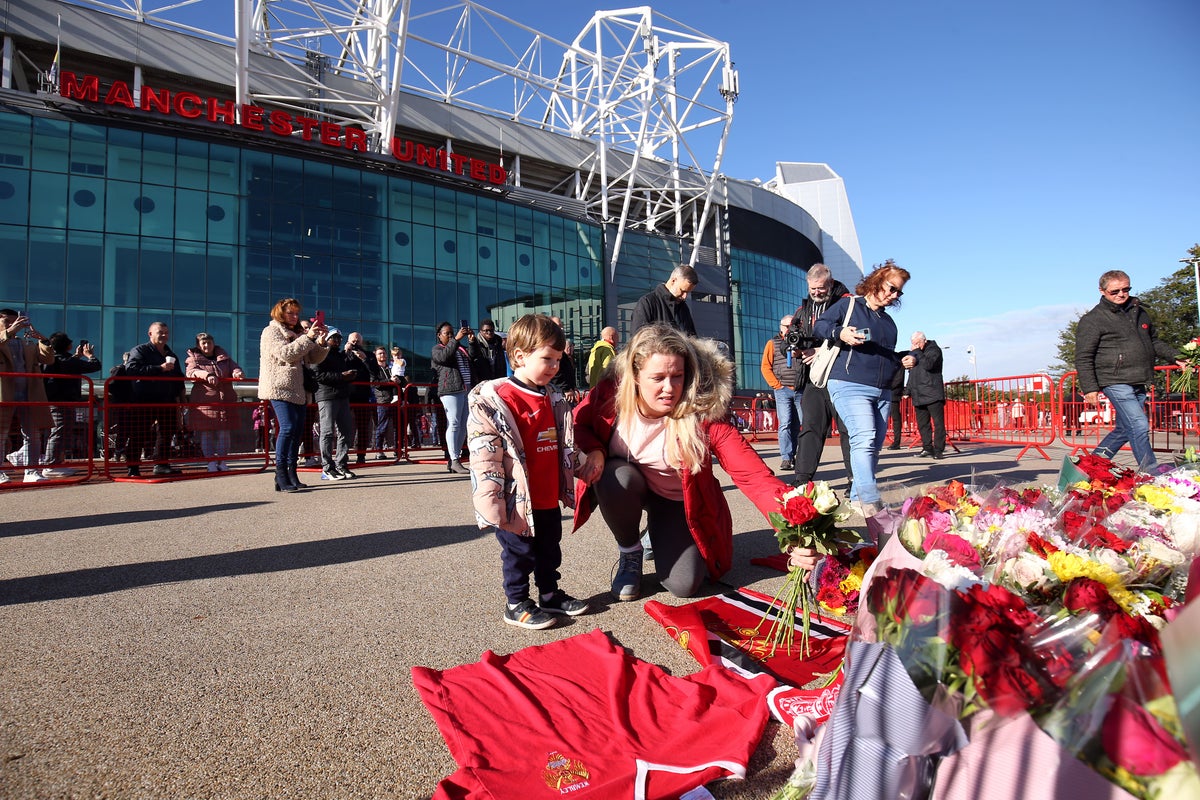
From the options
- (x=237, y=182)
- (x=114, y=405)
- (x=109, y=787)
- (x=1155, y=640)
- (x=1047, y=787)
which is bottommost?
(x=109, y=787)

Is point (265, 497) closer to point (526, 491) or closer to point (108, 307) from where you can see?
point (526, 491)

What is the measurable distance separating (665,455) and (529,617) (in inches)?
38.2

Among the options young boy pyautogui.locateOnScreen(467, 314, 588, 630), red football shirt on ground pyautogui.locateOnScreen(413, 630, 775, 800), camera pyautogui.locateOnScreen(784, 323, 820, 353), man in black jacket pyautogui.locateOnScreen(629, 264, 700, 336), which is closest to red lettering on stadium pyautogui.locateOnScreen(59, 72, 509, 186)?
man in black jacket pyautogui.locateOnScreen(629, 264, 700, 336)

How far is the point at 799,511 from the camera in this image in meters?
2.14

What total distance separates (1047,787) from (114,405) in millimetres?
9988

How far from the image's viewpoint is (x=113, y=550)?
14.1ft

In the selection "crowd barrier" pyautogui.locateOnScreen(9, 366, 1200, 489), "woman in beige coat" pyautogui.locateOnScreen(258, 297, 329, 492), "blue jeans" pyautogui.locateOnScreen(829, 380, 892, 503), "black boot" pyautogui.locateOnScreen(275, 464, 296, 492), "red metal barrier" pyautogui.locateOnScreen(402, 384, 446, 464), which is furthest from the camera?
"red metal barrier" pyautogui.locateOnScreen(402, 384, 446, 464)

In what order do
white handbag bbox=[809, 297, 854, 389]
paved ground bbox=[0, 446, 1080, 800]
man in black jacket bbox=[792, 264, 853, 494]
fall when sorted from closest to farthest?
paved ground bbox=[0, 446, 1080, 800] → white handbag bbox=[809, 297, 854, 389] → man in black jacket bbox=[792, 264, 853, 494]

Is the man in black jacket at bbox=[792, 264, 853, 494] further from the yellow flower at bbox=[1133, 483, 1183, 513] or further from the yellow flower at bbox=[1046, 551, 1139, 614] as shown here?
the yellow flower at bbox=[1046, 551, 1139, 614]

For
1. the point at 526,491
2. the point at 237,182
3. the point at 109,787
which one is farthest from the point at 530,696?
the point at 237,182

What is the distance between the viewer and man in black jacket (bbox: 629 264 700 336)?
210 inches

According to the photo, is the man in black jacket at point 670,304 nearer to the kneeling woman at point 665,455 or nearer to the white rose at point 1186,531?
the kneeling woman at point 665,455

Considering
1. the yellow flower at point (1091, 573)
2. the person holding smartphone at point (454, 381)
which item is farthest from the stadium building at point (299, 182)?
the yellow flower at point (1091, 573)

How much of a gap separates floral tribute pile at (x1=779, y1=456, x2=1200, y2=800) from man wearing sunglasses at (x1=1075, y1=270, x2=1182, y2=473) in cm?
469
